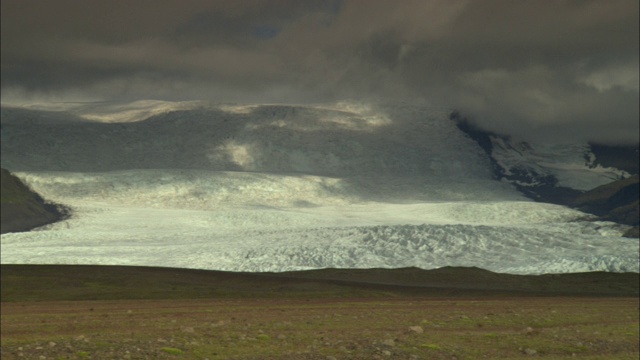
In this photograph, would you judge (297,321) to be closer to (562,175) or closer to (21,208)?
(21,208)

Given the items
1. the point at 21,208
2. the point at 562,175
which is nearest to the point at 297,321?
the point at 21,208

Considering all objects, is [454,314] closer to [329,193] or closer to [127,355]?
[127,355]

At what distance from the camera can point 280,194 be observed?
8012cm

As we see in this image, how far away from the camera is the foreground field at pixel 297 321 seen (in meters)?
14.2

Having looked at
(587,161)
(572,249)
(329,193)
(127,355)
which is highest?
(587,161)

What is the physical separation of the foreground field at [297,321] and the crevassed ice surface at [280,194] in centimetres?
849

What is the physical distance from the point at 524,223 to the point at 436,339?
2107 inches

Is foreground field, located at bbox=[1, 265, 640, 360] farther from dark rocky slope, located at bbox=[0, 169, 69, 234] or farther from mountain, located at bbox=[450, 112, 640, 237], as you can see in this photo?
mountain, located at bbox=[450, 112, 640, 237]

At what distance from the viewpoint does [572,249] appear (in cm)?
5119

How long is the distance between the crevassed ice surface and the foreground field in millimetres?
8490

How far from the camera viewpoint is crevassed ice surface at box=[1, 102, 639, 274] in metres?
50.0

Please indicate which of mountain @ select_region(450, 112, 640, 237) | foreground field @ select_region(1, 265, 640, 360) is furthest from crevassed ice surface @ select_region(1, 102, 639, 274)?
foreground field @ select_region(1, 265, 640, 360)

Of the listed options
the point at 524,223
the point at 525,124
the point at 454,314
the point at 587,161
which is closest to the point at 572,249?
the point at 524,223

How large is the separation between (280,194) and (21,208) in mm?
24026
